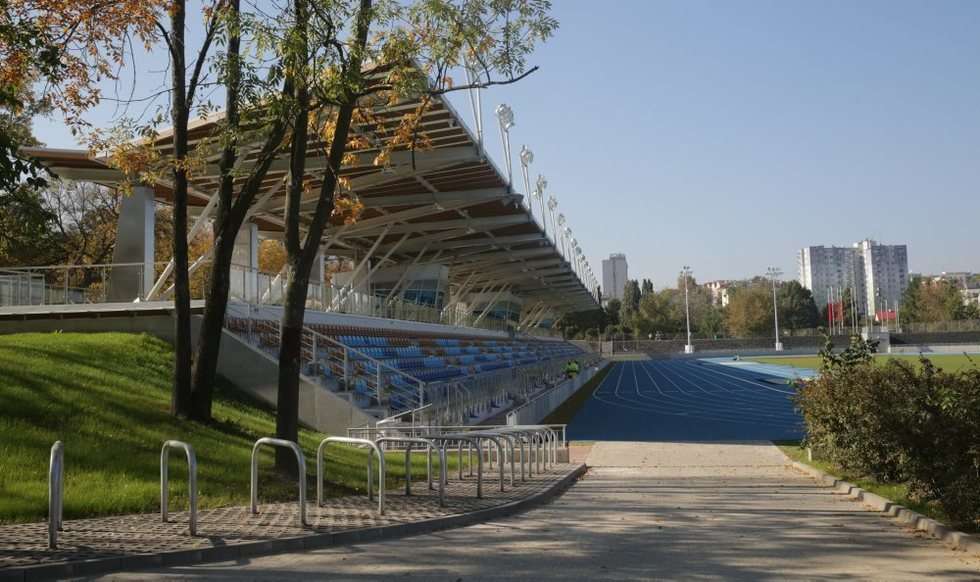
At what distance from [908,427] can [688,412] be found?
2540 centimetres

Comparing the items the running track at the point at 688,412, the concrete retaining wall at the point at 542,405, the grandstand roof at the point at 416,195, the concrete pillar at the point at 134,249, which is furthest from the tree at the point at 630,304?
the concrete pillar at the point at 134,249

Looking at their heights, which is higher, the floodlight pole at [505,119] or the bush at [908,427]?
the floodlight pole at [505,119]

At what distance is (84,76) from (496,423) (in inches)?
577

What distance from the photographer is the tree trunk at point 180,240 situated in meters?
13.6

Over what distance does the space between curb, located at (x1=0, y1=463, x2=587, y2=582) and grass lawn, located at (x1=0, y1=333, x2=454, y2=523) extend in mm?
2256

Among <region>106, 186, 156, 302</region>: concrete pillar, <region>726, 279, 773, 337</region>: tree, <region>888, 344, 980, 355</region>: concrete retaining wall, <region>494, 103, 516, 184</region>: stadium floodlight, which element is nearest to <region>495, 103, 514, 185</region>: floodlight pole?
<region>494, 103, 516, 184</region>: stadium floodlight

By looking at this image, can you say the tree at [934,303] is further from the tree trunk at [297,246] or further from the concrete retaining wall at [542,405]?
the tree trunk at [297,246]

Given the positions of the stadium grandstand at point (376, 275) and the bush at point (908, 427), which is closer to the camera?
the bush at point (908, 427)

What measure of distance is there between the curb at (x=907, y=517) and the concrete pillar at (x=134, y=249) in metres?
16.5

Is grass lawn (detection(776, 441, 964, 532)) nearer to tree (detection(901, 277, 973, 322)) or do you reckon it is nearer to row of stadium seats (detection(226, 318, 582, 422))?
row of stadium seats (detection(226, 318, 582, 422))

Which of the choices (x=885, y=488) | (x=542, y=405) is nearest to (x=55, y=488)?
(x=885, y=488)

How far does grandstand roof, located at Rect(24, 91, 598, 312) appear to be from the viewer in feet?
75.8

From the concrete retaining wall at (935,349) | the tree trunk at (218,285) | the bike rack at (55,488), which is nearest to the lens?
the bike rack at (55,488)

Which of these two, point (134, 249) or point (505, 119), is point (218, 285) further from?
point (505, 119)
